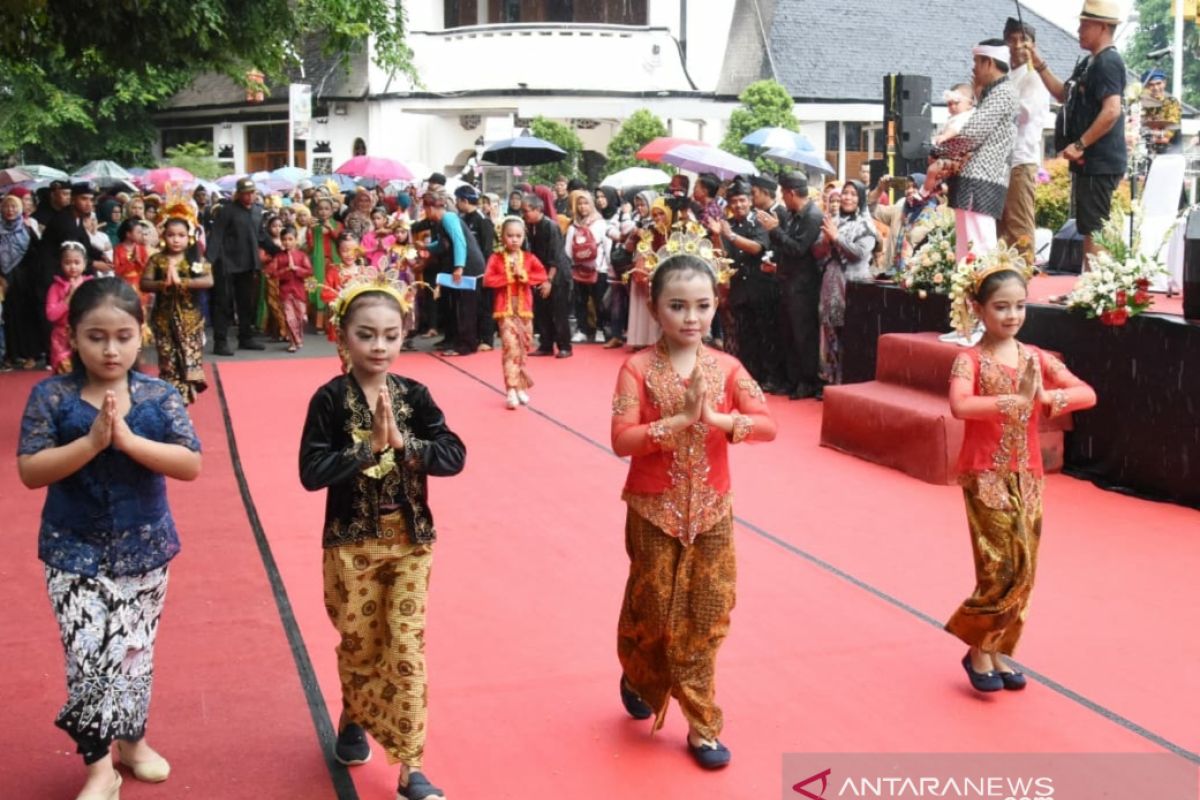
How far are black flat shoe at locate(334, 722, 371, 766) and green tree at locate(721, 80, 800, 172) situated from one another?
2210 cm

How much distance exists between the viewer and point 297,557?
6.78 m

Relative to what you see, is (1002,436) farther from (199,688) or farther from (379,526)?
(199,688)

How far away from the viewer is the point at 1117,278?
819cm

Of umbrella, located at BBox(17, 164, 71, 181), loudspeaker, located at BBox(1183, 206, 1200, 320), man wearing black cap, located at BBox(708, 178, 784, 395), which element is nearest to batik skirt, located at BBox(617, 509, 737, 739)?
loudspeaker, located at BBox(1183, 206, 1200, 320)

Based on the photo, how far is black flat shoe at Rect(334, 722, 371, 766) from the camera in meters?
4.19

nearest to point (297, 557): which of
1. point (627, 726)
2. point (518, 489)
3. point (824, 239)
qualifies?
point (518, 489)

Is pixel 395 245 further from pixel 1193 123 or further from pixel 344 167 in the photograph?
pixel 1193 123

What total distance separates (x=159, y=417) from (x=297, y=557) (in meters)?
2.93

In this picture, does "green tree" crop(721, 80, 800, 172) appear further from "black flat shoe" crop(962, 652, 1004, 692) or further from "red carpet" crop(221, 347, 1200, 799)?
"black flat shoe" crop(962, 652, 1004, 692)

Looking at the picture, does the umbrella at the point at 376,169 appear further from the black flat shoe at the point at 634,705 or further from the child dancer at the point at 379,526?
the child dancer at the point at 379,526

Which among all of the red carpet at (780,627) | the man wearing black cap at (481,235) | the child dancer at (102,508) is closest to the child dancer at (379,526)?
the red carpet at (780,627)

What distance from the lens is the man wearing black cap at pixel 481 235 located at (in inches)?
608

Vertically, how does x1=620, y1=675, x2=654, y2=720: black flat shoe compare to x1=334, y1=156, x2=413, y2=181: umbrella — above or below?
below

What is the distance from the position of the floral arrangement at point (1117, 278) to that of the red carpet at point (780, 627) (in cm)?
111
